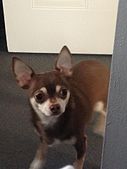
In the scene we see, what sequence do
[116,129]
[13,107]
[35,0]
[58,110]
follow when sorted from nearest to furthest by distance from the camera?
1. [116,129]
2. [58,110]
3. [13,107]
4. [35,0]

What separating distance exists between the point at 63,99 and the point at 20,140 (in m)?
0.44

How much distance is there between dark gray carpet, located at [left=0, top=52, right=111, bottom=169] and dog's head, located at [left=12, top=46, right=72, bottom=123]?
27 centimetres

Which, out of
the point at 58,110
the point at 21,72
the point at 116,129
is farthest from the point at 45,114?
the point at 116,129

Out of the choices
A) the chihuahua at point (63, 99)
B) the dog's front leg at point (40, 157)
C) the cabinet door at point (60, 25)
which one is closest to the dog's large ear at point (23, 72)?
the chihuahua at point (63, 99)

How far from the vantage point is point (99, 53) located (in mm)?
2375

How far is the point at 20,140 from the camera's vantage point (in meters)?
1.67

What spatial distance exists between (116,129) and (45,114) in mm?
422

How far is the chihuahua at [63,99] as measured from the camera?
4.29ft

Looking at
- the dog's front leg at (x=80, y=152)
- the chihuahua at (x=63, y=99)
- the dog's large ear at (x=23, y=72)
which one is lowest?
the dog's front leg at (x=80, y=152)

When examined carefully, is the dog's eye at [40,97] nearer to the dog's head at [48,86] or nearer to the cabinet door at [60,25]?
the dog's head at [48,86]

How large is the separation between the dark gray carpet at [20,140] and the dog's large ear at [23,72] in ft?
1.16

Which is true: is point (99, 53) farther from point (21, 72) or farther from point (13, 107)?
point (21, 72)

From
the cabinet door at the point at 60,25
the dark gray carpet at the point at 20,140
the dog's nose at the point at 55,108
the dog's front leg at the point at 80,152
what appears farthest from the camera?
the cabinet door at the point at 60,25

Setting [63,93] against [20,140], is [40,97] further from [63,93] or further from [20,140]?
[20,140]
